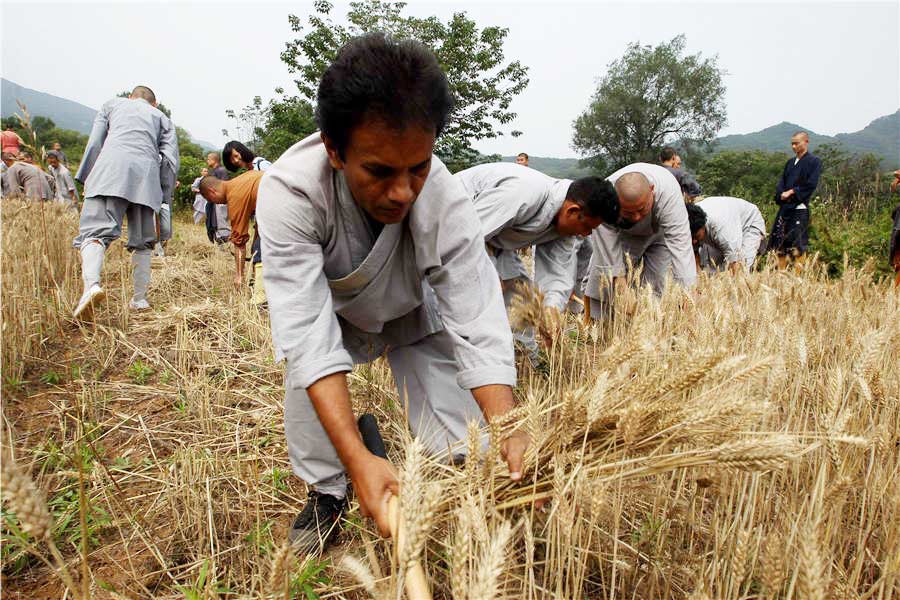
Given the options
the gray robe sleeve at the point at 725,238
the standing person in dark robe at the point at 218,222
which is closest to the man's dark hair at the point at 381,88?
the gray robe sleeve at the point at 725,238

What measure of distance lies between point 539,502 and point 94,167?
3954 millimetres

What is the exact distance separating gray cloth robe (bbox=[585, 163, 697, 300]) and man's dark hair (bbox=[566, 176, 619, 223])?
405 mm

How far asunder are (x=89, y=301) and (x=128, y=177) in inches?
42.1

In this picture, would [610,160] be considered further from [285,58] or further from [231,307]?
[231,307]

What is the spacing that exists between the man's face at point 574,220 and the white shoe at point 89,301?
278 centimetres

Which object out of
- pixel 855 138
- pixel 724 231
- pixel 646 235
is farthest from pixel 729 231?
pixel 855 138

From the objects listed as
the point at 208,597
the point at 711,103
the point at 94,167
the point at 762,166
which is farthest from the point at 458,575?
the point at 762,166

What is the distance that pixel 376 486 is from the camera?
1.01 m

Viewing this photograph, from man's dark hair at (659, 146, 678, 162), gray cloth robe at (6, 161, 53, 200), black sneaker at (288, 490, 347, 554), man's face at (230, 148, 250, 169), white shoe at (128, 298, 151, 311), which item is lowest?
black sneaker at (288, 490, 347, 554)

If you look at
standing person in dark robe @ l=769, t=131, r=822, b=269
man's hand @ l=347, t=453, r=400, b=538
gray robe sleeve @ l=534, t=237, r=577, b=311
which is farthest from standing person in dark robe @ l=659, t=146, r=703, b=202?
man's hand @ l=347, t=453, r=400, b=538

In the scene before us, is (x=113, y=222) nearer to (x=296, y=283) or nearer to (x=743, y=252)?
(x=296, y=283)

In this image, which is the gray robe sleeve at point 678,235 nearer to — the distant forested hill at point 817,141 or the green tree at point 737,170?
the green tree at point 737,170

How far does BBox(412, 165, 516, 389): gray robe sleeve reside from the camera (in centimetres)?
143

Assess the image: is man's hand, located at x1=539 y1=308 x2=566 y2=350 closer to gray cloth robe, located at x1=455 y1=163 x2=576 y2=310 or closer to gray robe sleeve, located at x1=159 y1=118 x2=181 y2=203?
gray cloth robe, located at x1=455 y1=163 x2=576 y2=310
